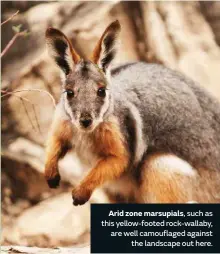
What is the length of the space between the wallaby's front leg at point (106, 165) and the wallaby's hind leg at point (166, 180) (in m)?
0.24

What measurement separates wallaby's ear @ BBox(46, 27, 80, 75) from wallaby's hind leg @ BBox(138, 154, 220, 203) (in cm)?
82

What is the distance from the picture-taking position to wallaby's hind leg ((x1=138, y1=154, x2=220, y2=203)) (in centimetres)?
404

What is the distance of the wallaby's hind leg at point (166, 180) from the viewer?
4.04 metres

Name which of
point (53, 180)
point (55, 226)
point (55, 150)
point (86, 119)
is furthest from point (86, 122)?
point (55, 226)

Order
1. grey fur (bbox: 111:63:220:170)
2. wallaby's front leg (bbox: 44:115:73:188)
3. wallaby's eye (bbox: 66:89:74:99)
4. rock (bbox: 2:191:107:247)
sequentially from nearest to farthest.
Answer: wallaby's eye (bbox: 66:89:74:99) → wallaby's front leg (bbox: 44:115:73:188) → grey fur (bbox: 111:63:220:170) → rock (bbox: 2:191:107:247)

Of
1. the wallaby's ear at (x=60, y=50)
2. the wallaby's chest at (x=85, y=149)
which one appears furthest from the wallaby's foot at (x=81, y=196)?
the wallaby's ear at (x=60, y=50)

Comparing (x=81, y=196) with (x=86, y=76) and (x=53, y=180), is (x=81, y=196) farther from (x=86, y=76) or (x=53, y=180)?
(x=86, y=76)

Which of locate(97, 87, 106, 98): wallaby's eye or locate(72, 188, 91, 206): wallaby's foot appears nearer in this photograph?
locate(97, 87, 106, 98): wallaby's eye

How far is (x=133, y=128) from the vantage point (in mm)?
4004

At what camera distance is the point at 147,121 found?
4113mm

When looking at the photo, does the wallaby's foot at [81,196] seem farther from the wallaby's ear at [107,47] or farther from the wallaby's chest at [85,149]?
the wallaby's ear at [107,47]

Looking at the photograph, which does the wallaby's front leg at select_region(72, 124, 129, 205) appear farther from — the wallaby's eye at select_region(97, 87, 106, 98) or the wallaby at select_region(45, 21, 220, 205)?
the wallaby's eye at select_region(97, 87, 106, 98)

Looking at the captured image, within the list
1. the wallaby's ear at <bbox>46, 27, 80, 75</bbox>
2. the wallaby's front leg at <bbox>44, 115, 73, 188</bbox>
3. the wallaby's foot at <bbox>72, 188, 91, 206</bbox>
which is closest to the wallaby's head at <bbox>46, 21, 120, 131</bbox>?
the wallaby's ear at <bbox>46, 27, 80, 75</bbox>

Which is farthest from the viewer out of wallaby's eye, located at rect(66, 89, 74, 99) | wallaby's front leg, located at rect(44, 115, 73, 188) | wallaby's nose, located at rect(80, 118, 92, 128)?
wallaby's front leg, located at rect(44, 115, 73, 188)
